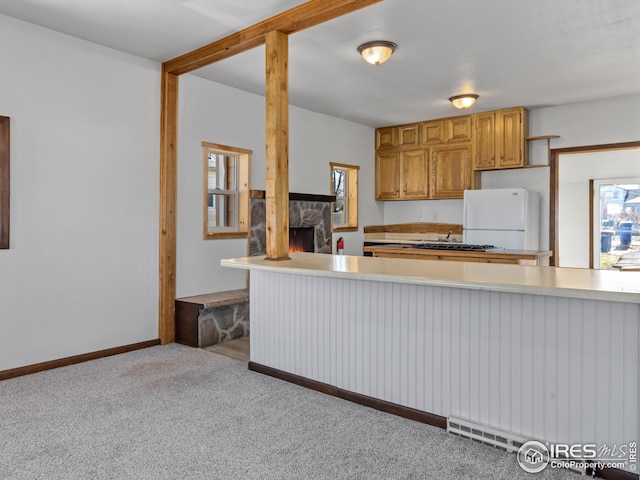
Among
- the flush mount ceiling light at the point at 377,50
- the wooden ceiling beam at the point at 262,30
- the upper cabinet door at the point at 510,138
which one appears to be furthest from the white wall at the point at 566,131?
the wooden ceiling beam at the point at 262,30

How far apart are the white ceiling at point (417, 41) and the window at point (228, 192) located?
0.77 meters

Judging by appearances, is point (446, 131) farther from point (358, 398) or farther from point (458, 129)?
point (358, 398)

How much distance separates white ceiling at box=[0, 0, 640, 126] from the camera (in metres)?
3.07

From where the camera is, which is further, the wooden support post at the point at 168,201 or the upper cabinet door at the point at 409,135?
the upper cabinet door at the point at 409,135

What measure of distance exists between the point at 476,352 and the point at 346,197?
446 centimetres

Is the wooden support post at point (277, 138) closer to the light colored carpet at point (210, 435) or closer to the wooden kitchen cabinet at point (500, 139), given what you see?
the light colored carpet at point (210, 435)

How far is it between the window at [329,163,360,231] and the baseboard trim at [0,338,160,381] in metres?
3.21

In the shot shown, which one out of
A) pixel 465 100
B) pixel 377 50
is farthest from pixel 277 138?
pixel 465 100

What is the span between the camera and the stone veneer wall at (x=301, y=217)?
4980 millimetres

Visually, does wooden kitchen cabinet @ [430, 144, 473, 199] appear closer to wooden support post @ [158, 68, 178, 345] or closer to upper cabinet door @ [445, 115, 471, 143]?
upper cabinet door @ [445, 115, 471, 143]

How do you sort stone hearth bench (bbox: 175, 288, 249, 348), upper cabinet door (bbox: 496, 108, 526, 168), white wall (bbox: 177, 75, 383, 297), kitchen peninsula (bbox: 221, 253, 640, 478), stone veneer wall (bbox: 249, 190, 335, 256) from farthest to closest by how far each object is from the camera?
upper cabinet door (bbox: 496, 108, 526, 168) → stone veneer wall (bbox: 249, 190, 335, 256) → white wall (bbox: 177, 75, 383, 297) → stone hearth bench (bbox: 175, 288, 249, 348) → kitchen peninsula (bbox: 221, 253, 640, 478)

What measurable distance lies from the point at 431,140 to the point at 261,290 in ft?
12.9

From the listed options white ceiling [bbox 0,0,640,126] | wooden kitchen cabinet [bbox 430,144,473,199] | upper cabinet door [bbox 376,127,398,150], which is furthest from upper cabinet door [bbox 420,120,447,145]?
white ceiling [bbox 0,0,640,126]

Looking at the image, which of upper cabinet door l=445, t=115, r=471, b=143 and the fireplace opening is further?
upper cabinet door l=445, t=115, r=471, b=143
